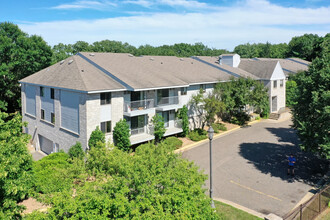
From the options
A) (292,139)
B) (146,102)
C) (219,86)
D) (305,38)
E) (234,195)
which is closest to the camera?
(234,195)

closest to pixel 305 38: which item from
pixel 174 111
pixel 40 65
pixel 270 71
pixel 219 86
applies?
pixel 270 71

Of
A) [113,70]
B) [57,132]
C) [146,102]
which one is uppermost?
[113,70]

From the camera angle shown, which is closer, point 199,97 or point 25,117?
point 199,97

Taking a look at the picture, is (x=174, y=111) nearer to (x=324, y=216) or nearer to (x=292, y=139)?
(x=292, y=139)

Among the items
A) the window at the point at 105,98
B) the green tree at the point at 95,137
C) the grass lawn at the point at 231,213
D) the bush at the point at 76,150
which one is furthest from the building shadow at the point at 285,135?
the bush at the point at 76,150

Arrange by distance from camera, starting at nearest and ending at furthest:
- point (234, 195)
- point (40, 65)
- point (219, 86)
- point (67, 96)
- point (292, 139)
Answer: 1. point (234, 195)
2. point (67, 96)
3. point (292, 139)
4. point (219, 86)
5. point (40, 65)

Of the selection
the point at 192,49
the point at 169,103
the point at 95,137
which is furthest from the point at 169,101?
the point at 192,49
